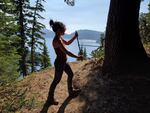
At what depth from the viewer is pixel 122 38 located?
998cm

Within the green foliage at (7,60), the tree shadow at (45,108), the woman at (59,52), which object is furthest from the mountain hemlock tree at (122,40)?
the green foliage at (7,60)

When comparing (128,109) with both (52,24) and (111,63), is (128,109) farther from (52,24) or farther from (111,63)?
(52,24)

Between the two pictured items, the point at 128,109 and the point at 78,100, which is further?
the point at 78,100

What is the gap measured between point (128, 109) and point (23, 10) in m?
31.6

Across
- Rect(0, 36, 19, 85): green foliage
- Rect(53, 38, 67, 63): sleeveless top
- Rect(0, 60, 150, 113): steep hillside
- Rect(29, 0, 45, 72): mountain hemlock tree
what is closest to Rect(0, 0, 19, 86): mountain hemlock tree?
Rect(0, 36, 19, 85): green foliage

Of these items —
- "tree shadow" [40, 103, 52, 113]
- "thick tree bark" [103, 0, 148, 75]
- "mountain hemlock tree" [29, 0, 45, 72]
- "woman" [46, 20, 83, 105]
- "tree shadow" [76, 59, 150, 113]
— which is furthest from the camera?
"mountain hemlock tree" [29, 0, 45, 72]

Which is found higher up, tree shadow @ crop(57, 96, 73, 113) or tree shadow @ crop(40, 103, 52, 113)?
tree shadow @ crop(57, 96, 73, 113)

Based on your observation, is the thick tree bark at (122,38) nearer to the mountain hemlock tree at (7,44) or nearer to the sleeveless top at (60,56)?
the sleeveless top at (60,56)

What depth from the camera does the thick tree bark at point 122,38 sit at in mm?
9906

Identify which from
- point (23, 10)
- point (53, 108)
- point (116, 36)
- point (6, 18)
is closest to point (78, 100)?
point (53, 108)

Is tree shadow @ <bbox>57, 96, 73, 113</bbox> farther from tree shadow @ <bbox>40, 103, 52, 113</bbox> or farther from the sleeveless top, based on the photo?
the sleeveless top

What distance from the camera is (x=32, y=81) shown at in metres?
12.4

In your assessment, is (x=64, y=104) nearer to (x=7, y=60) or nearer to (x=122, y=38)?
(x=7, y=60)

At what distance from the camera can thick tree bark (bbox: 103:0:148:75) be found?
390 inches
